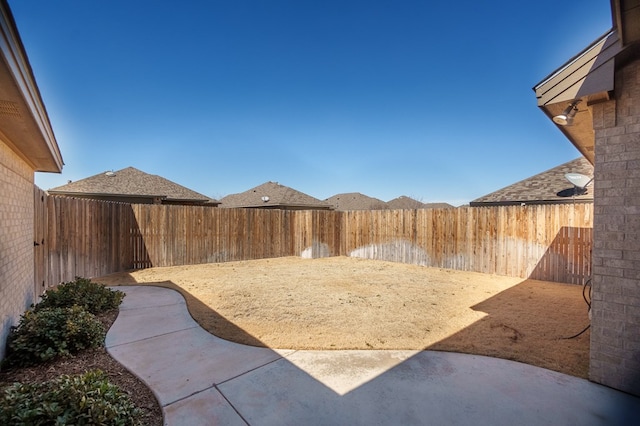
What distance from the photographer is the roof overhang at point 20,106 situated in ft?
5.55

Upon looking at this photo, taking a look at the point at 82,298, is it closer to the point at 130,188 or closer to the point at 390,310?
the point at 390,310

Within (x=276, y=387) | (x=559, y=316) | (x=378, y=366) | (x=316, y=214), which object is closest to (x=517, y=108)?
(x=316, y=214)

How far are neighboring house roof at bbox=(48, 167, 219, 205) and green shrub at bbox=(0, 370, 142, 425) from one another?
1621 cm

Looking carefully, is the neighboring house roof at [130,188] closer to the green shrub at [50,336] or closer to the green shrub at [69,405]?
the green shrub at [50,336]

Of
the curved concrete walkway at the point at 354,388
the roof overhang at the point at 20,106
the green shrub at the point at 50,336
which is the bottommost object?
the curved concrete walkway at the point at 354,388

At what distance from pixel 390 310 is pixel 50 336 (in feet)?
15.3

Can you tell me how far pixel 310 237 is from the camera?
12.3m

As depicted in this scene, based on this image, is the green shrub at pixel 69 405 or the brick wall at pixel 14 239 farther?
the brick wall at pixel 14 239

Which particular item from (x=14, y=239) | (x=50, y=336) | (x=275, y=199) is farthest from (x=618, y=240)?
(x=275, y=199)

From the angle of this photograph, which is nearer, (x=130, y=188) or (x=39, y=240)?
(x=39, y=240)

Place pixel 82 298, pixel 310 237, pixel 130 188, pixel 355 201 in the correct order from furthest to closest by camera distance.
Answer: pixel 355 201, pixel 130 188, pixel 310 237, pixel 82 298

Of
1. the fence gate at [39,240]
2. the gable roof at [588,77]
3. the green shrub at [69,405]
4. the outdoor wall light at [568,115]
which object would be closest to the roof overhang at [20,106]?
the fence gate at [39,240]

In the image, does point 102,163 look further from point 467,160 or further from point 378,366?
point 467,160

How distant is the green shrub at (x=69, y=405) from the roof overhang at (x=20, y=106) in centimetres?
213
